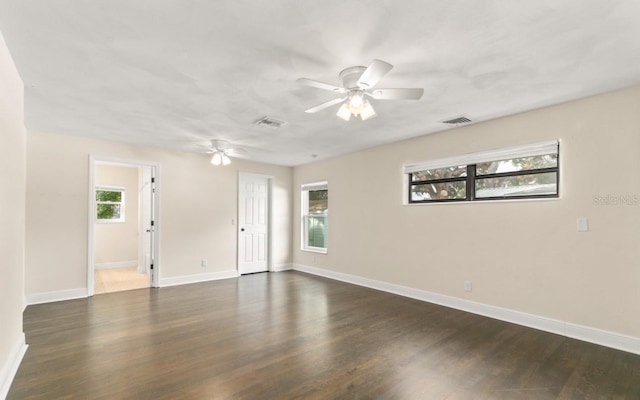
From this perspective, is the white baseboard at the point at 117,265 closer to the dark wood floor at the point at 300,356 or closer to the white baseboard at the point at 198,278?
the white baseboard at the point at 198,278

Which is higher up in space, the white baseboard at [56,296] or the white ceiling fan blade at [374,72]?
the white ceiling fan blade at [374,72]

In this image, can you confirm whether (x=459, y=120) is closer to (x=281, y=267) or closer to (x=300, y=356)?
(x=300, y=356)

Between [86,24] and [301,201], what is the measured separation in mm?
5364

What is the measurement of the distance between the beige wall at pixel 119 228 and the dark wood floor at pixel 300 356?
333cm

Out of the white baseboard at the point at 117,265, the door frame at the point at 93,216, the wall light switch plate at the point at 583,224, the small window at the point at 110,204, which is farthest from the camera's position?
the small window at the point at 110,204

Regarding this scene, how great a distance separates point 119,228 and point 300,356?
22.3ft

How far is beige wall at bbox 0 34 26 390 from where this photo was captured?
82.0 inches

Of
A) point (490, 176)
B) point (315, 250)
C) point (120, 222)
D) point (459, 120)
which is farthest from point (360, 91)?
point (120, 222)

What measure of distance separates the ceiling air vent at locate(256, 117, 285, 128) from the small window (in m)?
5.61

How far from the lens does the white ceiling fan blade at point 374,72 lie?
6.58 feet

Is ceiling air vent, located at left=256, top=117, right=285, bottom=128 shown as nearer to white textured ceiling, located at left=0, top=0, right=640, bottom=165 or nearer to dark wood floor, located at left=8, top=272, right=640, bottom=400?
white textured ceiling, located at left=0, top=0, right=640, bottom=165

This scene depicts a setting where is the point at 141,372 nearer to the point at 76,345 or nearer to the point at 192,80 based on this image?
the point at 76,345

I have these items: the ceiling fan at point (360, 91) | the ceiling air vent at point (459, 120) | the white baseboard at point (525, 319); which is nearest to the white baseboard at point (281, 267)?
the white baseboard at point (525, 319)

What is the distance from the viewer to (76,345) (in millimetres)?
2904
